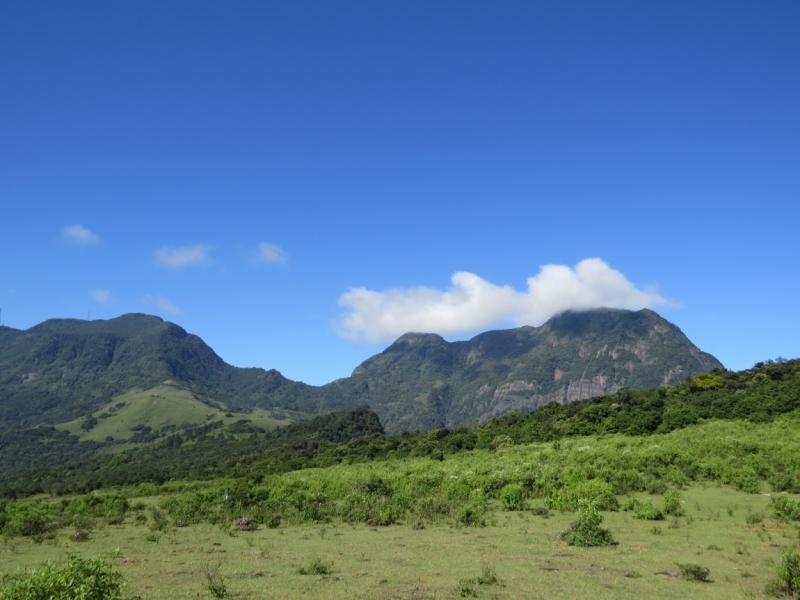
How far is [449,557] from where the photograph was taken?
681 inches

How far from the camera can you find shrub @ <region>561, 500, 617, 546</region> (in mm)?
18594

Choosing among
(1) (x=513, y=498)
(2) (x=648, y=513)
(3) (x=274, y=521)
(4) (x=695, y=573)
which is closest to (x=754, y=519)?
(2) (x=648, y=513)

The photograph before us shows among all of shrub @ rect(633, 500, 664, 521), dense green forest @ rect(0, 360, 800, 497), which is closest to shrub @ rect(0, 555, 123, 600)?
shrub @ rect(633, 500, 664, 521)

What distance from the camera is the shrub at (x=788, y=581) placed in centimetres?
1227

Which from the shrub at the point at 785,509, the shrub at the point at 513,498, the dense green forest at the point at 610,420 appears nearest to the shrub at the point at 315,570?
the shrub at the point at 513,498

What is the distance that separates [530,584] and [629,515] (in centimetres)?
1414

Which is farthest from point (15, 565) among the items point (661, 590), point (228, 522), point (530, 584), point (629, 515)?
point (629, 515)

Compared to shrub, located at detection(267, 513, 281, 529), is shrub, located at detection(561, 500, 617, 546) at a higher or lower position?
higher

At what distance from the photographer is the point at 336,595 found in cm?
1265

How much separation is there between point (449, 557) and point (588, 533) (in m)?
5.35

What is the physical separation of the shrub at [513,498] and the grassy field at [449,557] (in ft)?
8.53

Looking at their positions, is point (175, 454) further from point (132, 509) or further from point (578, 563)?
point (578, 563)

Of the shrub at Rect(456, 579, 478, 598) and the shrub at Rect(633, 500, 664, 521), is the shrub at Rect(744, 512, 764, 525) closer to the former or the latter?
the shrub at Rect(633, 500, 664, 521)

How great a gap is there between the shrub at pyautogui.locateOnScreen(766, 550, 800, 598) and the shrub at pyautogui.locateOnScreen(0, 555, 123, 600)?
14.4 m
